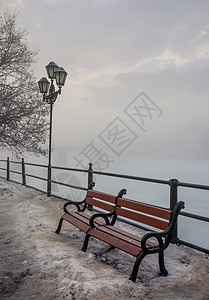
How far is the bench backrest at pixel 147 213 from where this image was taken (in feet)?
10.8

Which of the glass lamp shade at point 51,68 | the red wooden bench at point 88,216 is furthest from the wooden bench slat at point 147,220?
the glass lamp shade at point 51,68

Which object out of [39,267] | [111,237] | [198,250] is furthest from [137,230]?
[39,267]

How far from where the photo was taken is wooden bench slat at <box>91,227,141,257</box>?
10.2 ft

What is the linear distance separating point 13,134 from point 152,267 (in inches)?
400

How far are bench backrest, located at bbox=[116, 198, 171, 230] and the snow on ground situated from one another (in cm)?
65

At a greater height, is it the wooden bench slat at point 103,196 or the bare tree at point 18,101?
the bare tree at point 18,101

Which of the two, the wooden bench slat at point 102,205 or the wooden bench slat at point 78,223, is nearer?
the wooden bench slat at point 78,223

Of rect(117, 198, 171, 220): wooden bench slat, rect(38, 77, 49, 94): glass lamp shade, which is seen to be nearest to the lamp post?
rect(38, 77, 49, 94): glass lamp shade

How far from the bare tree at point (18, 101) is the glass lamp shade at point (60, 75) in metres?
3.38

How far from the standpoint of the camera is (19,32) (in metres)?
12.3

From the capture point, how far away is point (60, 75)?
894cm

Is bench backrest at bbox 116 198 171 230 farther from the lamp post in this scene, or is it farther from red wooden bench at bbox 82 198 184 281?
the lamp post

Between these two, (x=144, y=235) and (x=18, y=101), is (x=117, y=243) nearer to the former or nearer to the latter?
(x=144, y=235)

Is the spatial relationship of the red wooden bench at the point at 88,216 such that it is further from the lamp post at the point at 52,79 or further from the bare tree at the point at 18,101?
the bare tree at the point at 18,101
